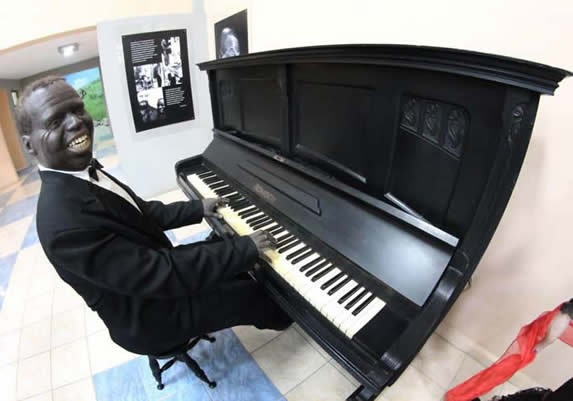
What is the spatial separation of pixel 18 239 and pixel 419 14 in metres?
4.35

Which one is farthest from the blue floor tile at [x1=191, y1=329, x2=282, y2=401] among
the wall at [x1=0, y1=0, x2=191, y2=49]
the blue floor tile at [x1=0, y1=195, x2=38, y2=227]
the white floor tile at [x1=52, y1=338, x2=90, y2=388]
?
the blue floor tile at [x1=0, y1=195, x2=38, y2=227]

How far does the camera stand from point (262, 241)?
1.17m

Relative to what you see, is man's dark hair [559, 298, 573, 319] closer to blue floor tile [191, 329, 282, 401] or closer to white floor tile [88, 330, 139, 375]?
blue floor tile [191, 329, 282, 401]

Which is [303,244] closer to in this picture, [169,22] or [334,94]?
[334,94]

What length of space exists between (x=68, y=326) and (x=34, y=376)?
36cm

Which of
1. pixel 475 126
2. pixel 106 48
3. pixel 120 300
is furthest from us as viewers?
pixel 106 48

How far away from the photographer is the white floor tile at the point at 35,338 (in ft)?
6.30

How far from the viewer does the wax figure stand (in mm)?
897

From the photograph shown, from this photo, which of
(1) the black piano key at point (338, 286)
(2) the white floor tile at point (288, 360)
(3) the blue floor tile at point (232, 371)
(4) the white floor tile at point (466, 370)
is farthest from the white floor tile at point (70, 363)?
(4) the white floor tile at point (466, 370)

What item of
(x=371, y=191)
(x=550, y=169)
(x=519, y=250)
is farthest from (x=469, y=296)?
(x=371, y=191)

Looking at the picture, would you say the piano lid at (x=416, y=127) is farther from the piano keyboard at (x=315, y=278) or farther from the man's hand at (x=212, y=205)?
the man's hand at (x=212, y=205)

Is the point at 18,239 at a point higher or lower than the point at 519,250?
lower

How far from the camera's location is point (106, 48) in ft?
9.03

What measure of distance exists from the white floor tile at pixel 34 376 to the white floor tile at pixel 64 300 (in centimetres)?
40
